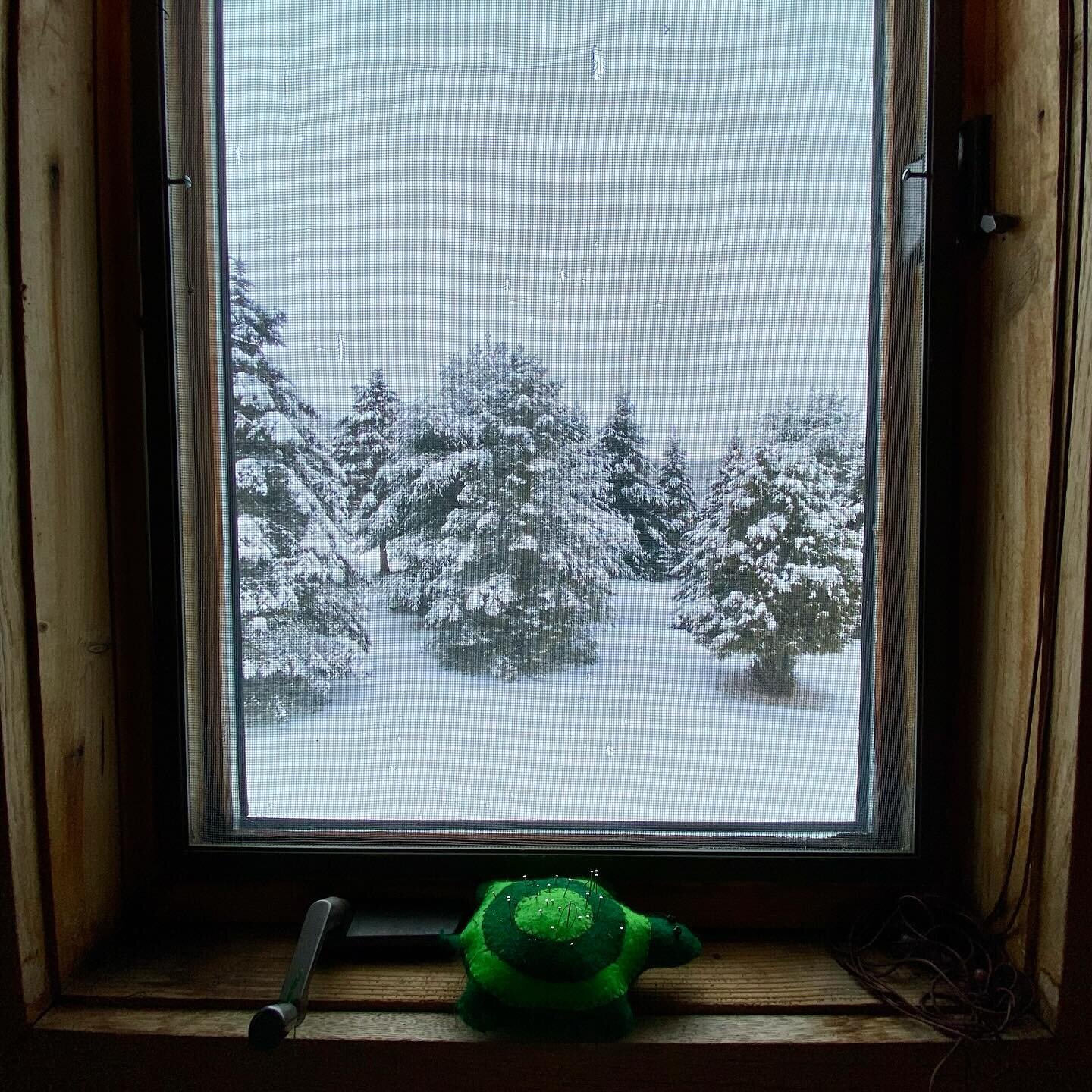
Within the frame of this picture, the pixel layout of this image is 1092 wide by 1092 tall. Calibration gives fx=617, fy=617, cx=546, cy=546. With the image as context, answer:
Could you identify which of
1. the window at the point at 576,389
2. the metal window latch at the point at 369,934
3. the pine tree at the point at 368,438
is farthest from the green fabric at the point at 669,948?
the pine tree at the point at 368,438

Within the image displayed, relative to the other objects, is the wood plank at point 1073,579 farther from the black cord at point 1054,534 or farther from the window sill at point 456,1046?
the window sill at point 456,1046

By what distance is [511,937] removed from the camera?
62cm

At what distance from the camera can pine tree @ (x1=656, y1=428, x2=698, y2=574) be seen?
0.73m

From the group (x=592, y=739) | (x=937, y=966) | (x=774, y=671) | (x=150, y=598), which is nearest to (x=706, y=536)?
(x=774, y=671)

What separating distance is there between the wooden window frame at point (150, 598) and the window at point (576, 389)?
0.07m

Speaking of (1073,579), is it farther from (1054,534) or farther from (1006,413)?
(1006,413)

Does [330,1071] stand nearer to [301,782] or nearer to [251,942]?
[251,942]

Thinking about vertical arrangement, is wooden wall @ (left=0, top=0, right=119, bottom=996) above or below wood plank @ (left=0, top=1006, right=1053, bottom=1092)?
above

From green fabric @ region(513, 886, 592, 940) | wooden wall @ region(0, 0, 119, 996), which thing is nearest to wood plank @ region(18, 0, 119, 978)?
wooden wall @ region(0, 0, 119, 996)

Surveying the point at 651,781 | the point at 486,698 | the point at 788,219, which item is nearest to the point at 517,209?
the point at 788,219

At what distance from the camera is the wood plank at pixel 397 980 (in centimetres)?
67

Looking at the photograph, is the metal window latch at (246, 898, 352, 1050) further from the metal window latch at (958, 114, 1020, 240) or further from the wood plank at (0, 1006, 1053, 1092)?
the metal window latch at (958, 114, 1020, 240)

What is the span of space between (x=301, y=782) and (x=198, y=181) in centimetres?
75

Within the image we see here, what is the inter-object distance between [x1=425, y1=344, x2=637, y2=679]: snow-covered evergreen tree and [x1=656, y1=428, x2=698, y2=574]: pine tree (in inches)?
1.7
